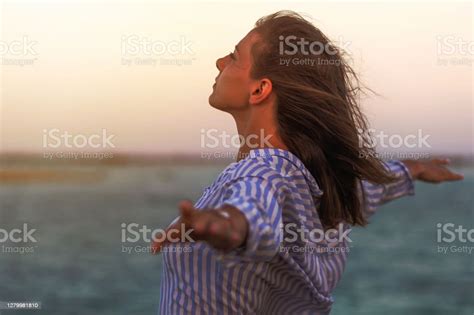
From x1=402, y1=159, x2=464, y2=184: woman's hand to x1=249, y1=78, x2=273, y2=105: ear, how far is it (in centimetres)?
77

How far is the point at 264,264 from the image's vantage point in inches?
49.2

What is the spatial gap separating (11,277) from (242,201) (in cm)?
605

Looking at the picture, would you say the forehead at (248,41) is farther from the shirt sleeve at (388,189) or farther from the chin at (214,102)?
the shirt sleeve at (388,189)

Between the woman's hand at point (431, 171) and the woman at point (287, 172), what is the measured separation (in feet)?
1.57

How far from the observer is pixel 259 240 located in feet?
3.18

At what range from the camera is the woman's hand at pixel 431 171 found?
2.01 m

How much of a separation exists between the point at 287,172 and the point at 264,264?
6.7 inches

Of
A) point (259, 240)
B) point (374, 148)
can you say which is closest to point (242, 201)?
point (259, 240)

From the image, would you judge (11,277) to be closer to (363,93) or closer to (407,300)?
(407,300)
